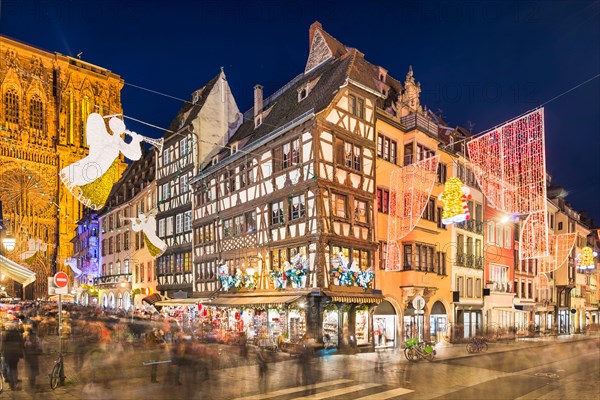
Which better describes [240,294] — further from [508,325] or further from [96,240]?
[96,240]

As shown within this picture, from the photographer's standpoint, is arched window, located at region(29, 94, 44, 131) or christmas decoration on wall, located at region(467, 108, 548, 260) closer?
christmas decoration on wall, located at region(467, 108, 548, 260)

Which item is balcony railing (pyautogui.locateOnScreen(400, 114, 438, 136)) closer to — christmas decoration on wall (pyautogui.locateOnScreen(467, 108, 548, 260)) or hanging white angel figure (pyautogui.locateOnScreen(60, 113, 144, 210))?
christmas decoration on wall (pyautogui.locateOnScreen(467, 108, 548, 260))

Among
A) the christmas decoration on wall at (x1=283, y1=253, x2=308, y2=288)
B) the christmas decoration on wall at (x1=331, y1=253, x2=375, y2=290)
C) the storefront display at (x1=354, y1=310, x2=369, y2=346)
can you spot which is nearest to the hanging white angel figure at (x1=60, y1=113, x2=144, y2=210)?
the christmas decoration on wall at (x1=283, y1=253, x2=308, y2=288)

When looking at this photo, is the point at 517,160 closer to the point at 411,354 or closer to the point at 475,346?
the point at 411,354

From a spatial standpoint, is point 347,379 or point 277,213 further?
point 277,213

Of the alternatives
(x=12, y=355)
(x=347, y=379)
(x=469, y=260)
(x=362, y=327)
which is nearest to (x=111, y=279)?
(x=362, y=327)

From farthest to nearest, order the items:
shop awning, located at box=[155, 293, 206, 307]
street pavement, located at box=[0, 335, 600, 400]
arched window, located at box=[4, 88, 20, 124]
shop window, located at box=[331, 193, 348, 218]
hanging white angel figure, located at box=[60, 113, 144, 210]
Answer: shop awning, located at box=[155, 293, 206, 307]
arched window, located at box=[4, 88, 20, 124]
shop window, located at box=[331, 193, 348, 218]
street pavement, located at box=[0, 335, 600, 400]
hanging white angel figure, located at box=[60, 113, 144, 210]

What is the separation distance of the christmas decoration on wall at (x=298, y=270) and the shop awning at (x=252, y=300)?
69cm

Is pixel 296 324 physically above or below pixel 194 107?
below

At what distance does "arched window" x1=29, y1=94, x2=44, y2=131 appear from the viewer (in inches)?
1254

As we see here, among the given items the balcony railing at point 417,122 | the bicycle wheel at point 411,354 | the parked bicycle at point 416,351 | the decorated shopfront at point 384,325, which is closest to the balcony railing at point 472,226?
the balcony railing at point 417,122

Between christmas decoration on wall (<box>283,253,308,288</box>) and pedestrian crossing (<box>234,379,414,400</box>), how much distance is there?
8.29 m

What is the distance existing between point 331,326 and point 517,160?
11152 millimetres

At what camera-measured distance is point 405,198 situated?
26.8m
